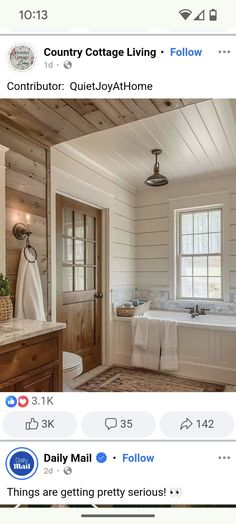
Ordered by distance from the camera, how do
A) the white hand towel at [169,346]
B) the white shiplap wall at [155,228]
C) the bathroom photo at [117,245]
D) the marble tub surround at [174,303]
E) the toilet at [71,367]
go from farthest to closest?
the white shiplap wall at [155,228], the marble tub surround at [174,303], the white hand towel at [169,346], the toilet at [71,367], the bathroom photo at [117,245]

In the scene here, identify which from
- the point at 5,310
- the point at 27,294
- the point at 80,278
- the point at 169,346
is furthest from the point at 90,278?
the point at 5,310

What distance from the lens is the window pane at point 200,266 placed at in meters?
2.79

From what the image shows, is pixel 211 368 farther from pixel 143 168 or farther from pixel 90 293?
pixel 143 168

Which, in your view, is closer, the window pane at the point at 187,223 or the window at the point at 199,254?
the window at the point at 199,254

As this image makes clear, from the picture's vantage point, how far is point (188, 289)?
9.36ft

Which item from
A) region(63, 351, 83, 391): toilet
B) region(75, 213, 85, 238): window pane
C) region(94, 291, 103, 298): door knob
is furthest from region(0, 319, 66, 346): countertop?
region(94, 291, 103, 298): door knob

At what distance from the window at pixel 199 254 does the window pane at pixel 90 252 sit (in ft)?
3.36

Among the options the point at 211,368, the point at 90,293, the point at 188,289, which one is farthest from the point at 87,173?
the point at 211,368

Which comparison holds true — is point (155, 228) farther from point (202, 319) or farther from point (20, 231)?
point (20, 231)

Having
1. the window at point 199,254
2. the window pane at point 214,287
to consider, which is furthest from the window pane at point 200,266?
the window pane at point 214,287

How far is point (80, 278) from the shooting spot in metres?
2.19

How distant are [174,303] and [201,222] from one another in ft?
2.94

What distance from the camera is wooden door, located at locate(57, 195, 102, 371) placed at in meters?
1.95
